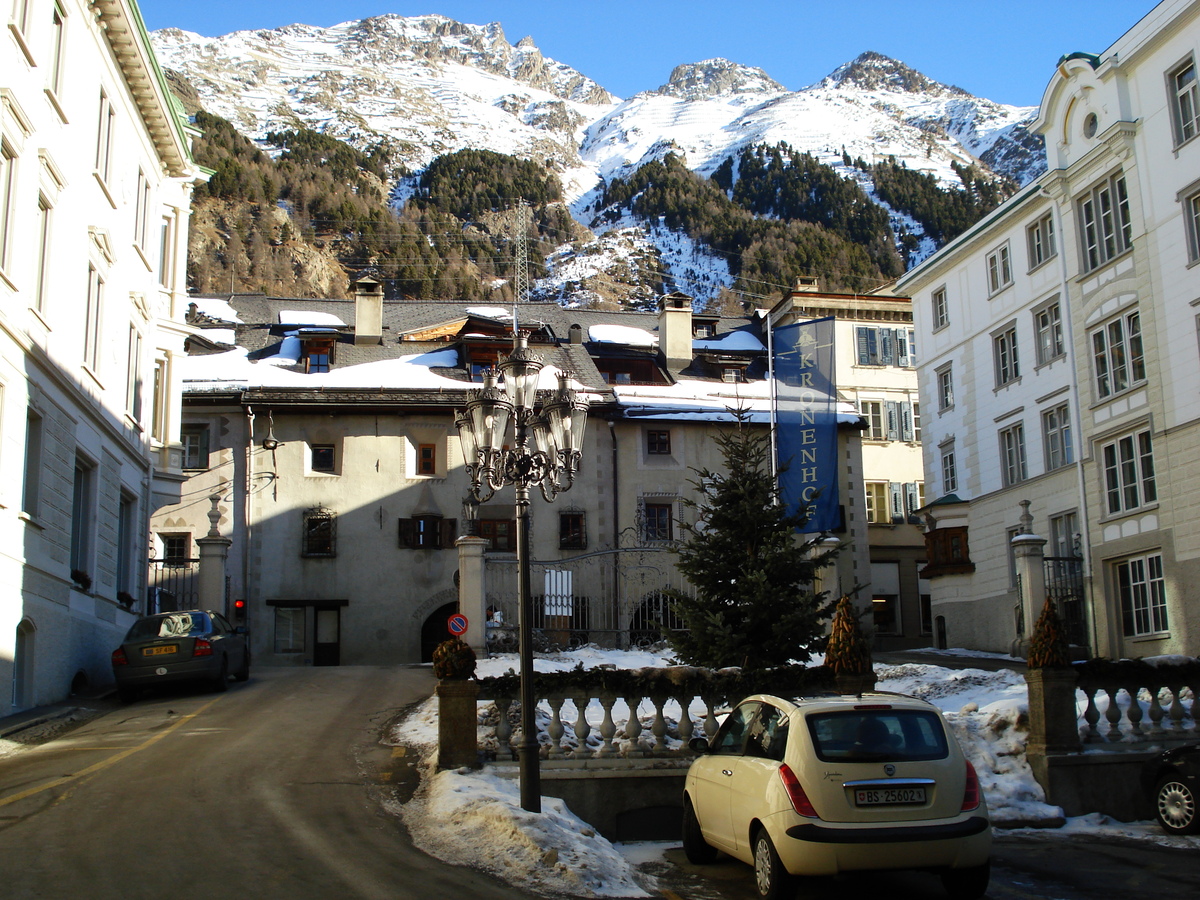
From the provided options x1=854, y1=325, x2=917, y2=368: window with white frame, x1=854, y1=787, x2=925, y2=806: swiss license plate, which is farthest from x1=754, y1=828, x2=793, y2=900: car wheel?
x1=854, y1=325, x2=917, y2=368: window with white frame

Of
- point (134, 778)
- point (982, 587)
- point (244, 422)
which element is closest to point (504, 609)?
point (244, 422)

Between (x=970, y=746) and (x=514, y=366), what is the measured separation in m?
6.75

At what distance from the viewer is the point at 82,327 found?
21.7 metres

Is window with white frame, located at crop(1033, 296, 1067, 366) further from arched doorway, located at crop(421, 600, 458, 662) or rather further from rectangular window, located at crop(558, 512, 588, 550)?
arched doorway, located at crop(421, 600, 458, 662)

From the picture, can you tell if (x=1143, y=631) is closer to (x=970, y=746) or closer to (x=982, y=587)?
(x=982, y=587)

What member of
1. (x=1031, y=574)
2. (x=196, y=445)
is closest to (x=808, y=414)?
(x=1031, y=574)

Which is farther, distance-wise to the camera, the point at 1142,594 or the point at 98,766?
the point at 1142,594

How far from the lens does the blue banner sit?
27.6 m

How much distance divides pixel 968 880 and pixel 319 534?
98.4 feet

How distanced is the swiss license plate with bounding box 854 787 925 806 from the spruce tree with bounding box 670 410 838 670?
29.5 ft

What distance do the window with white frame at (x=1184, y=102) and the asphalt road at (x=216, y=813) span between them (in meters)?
21.6

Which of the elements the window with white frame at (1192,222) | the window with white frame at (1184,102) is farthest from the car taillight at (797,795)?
the window with white frame at (1184,102)

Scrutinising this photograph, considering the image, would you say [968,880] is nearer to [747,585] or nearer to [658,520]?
[747,585]

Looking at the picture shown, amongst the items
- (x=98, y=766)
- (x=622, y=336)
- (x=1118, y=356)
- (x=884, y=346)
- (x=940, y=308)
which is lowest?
(x=98, y=766)
